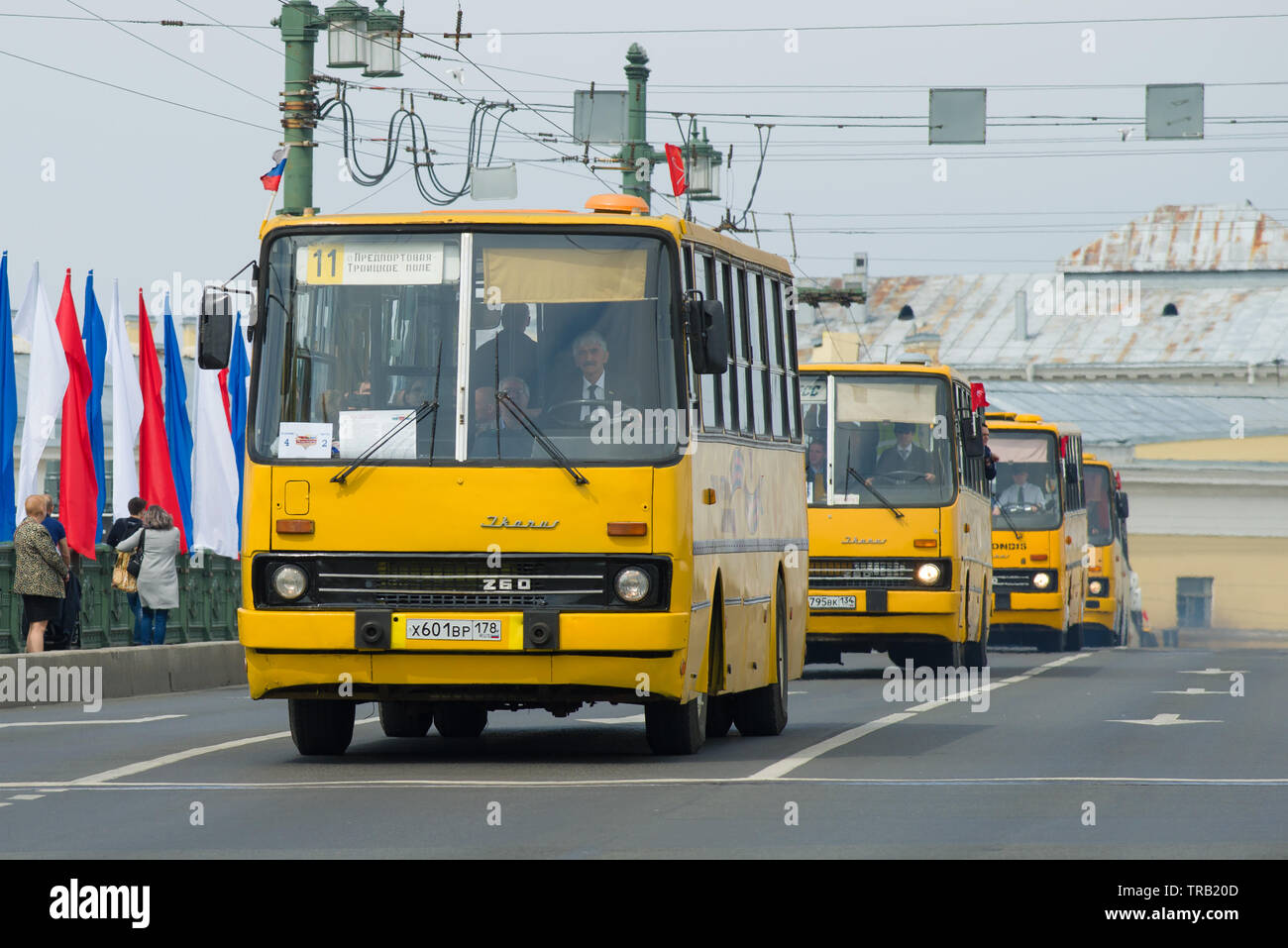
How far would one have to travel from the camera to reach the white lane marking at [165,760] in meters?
13.4

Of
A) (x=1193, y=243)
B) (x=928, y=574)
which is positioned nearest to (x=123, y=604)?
(x=928, y=574)

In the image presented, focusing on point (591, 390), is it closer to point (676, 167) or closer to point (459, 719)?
point (459, 719)

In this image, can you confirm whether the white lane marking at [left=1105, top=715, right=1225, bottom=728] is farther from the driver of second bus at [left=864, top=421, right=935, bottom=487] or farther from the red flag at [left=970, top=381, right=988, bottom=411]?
the red flag at [left=970, top=381, right=988, bottom=411]

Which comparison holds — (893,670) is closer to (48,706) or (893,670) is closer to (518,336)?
(48,706)

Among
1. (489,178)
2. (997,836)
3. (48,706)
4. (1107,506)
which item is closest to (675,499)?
(997,836)

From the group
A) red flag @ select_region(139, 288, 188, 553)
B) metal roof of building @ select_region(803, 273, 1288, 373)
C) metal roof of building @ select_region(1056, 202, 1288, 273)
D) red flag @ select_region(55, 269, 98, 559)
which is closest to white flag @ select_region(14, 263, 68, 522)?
red flag @ select_region(55, 269, 98, 559)

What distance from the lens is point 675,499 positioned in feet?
44.8

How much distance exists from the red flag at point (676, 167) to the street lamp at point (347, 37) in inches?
356

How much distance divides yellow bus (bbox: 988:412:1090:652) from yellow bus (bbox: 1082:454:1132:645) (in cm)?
922

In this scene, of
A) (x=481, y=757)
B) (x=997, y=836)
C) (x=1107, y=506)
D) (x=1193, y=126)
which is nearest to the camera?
(x=997, y=836)

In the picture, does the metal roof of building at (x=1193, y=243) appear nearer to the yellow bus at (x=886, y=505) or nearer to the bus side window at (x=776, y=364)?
the yellow bus at (x=886, y=505)

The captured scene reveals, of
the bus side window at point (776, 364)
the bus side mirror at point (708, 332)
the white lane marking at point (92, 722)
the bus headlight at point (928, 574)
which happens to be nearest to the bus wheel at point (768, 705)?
the bus side window at point (776, 364)
